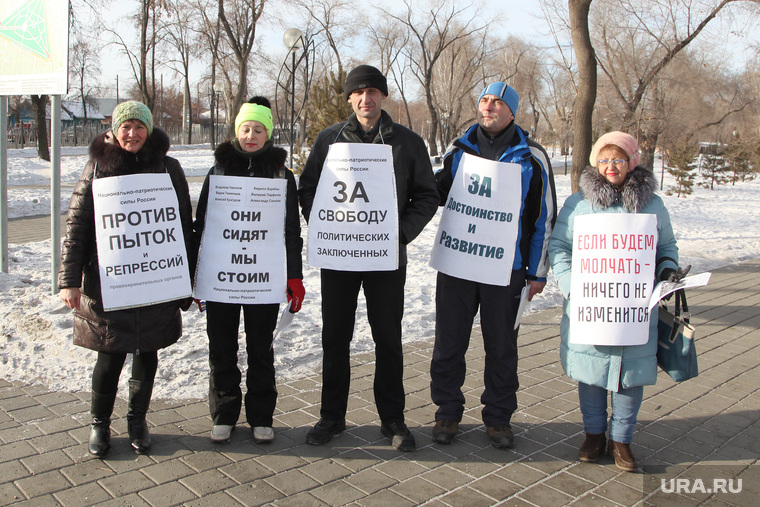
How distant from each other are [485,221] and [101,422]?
2.54 meters

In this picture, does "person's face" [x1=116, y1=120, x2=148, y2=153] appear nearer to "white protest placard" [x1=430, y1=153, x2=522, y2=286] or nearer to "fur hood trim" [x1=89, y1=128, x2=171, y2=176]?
"fur hood trim" [x1=89, y1=128, x2=171, y2=176]

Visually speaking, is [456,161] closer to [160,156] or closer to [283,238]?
[283,238]

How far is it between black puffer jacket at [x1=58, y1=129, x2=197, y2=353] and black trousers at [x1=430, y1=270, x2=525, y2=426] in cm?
169

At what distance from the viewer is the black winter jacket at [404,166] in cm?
387

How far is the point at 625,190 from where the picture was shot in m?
3.62

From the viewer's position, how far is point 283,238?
3930 mm

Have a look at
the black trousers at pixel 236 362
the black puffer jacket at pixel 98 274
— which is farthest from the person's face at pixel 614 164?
the black puffer jacket at pixel 98 274

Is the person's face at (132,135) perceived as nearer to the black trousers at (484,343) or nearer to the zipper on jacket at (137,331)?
the zipper on jacket at (137,331)

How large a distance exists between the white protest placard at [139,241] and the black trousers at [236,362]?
0.29 metres

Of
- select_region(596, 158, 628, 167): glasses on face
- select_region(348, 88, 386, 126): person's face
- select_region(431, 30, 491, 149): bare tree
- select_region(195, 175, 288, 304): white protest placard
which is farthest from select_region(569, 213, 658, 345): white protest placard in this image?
select_region(431, 30, 491, 149): bare tree

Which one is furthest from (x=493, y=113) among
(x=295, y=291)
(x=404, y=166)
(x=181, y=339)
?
(x=181, y=339)

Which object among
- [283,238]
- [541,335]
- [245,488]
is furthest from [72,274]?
[541,335]

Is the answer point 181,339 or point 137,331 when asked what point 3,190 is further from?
point 137,331

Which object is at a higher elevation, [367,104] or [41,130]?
[41,130]
